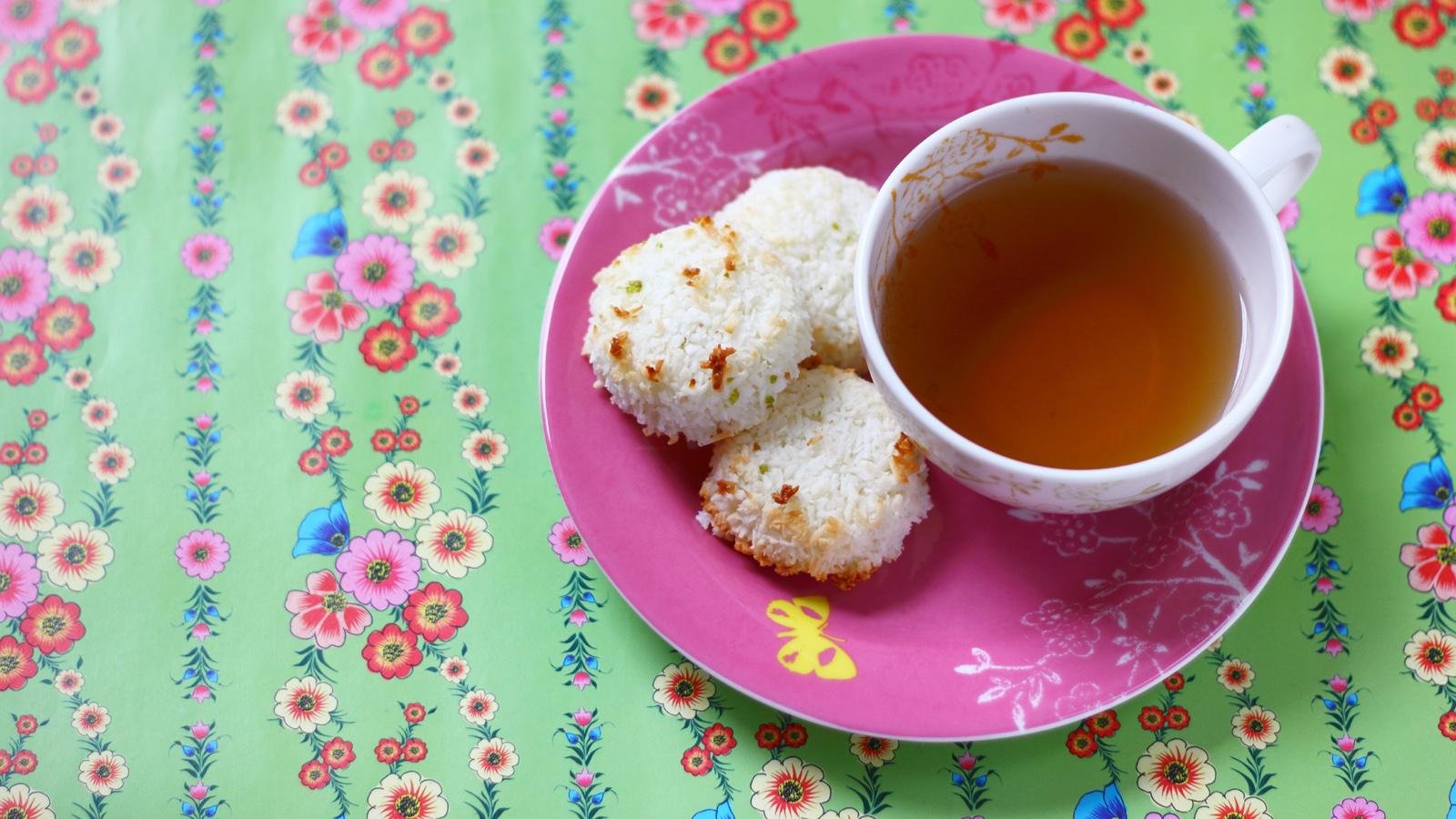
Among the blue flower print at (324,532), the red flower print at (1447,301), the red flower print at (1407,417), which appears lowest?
the red flower print at (1407,417)

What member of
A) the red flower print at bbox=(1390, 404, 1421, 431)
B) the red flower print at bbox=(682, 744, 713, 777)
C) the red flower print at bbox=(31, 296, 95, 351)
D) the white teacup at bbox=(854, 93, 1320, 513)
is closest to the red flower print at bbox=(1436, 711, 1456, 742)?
the red flower print at bbox=(1390, 404, 1421, 431)

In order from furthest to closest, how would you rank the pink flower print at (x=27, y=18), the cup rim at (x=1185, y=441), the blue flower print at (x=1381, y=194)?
the pink flower print at (x=27, y=18) < the blue flower print at (x=1381, y=194) < the cup rim at (x=1185, y=441)

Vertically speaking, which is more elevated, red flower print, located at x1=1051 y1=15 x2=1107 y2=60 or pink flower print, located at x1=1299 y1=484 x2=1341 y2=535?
red flower print, located at x1=1051 y1=15 x2=1107 y2=60

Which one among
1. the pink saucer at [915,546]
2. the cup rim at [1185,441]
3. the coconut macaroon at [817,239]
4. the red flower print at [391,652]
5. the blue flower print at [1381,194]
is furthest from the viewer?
the blue flower print at [1381,194]

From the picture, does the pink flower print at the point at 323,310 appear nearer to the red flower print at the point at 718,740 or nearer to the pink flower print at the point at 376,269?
the pink flower print at the point at 376,269

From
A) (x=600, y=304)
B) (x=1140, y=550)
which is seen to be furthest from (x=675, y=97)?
(x=1140, y=550)

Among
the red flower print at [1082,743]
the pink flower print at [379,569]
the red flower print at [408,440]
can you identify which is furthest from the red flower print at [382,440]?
the red flower print at [1082,743]

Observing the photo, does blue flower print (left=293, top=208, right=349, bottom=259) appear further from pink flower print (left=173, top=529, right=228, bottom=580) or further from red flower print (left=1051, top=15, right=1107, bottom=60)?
red flower print (left=1051, top=15, right=1107, bottom=60)
